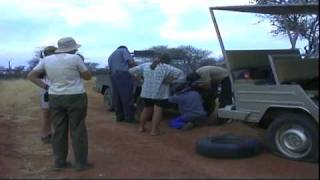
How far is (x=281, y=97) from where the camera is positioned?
9227 millimetres

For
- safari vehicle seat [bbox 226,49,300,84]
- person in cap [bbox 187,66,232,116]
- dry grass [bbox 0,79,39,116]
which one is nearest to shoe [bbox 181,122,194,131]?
person in cap [bbox 187,66,232,116]

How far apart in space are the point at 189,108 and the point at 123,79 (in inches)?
79.7

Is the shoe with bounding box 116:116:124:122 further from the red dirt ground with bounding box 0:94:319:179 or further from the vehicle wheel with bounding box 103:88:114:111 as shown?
the vehicle wheel with bounding box 103:88:114:111

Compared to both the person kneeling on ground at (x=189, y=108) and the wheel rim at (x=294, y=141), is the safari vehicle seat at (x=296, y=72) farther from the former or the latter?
the person kneeling on ground at (x=189, y=108)

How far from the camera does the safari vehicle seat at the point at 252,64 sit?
10.2m

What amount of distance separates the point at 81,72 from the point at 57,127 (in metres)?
0.87

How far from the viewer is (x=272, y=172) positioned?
8430mm

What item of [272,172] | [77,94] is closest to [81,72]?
[77,94]

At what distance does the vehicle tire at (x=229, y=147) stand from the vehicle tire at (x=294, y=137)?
275 mm

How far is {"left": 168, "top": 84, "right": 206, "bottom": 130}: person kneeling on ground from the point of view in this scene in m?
12.3

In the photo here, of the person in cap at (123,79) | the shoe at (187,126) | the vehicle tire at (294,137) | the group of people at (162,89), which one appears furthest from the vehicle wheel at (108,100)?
the vehicle tire at (294,137)

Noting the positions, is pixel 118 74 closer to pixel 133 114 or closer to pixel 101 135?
pixel 133 114

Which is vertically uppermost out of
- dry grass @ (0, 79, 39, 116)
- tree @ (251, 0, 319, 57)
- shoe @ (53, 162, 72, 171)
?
tree @ (251, 0, 319, 57)

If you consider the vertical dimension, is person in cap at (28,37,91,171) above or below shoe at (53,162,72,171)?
above
